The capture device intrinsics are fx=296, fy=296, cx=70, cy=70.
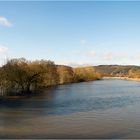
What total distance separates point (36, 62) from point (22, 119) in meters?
37.8

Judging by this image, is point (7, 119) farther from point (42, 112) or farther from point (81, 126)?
point (81, 126)

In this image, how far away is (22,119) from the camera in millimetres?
22859

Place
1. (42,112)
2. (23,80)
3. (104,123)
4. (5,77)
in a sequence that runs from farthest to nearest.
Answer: (23,80) < (5,77) < (42,112) < (104,123)

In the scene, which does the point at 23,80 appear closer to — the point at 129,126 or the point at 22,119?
the point at 22,119

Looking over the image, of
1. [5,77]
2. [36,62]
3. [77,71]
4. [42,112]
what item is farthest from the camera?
[77,71]

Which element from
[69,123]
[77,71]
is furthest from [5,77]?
[77,71]

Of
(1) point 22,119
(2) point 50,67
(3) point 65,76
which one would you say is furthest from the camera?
(3) point 65,76

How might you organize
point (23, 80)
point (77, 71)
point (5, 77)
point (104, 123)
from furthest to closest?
1. point (77, 71)
2. point (23, 80)
3. point (5, 77)
4. point (104, 123)

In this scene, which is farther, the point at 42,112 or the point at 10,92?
the point at 10,92

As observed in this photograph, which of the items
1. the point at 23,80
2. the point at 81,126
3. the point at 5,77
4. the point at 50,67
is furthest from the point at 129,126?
the point at 50,67

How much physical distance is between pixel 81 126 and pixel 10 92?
92.2 ft

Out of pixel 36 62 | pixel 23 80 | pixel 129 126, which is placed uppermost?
pixel 36 62

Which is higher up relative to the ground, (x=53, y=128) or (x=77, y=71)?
(x=77, y=71)

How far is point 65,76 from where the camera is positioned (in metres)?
92.9
